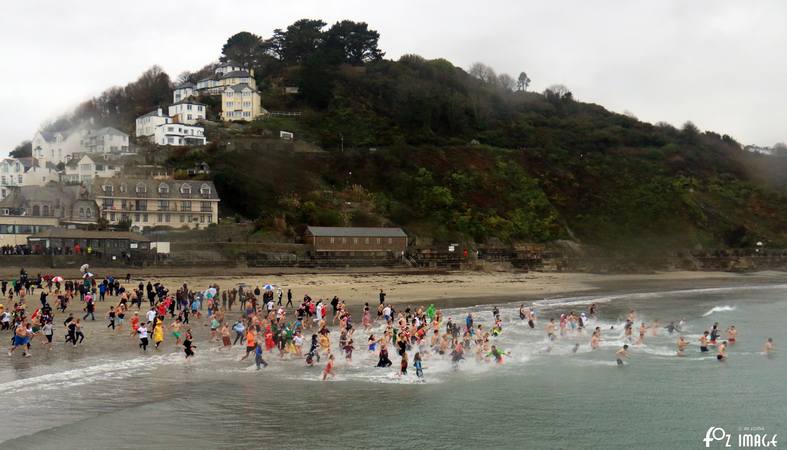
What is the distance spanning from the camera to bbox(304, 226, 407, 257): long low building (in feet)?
187

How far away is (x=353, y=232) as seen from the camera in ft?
194

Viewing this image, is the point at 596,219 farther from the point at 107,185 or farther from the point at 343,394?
the point at 343,394

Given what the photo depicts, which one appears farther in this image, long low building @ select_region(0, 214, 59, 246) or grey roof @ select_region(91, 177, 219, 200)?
grey roof @ select_region(91, 177, 219, 200)

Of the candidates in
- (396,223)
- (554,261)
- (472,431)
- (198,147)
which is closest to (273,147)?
(198,147)

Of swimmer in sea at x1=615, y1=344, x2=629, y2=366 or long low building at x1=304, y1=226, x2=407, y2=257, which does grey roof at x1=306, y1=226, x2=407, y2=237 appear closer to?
long low building at x1=304, y1=226, x2=407, y2=257

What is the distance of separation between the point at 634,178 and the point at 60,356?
85.0 metres

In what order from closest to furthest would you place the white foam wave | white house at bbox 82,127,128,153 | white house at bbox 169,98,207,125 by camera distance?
the white foam wave → white house at bbox 82,127,128,153 → white house at bbox 169,98,207,125

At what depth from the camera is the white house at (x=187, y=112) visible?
305 feet

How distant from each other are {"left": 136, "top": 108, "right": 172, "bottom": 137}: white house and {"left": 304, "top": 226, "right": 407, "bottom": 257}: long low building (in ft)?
137

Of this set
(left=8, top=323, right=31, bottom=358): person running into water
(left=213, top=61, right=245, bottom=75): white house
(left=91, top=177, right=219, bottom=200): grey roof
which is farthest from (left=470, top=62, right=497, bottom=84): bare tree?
(left=8, top=323, right=31, bottom=358): person running into water

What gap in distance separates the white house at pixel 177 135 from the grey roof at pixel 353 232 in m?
34.7

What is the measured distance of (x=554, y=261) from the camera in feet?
216

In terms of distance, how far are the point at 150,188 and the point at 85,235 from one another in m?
14.4

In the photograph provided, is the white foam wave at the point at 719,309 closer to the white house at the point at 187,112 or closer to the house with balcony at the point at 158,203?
the house with balcony at the point at 158,203
